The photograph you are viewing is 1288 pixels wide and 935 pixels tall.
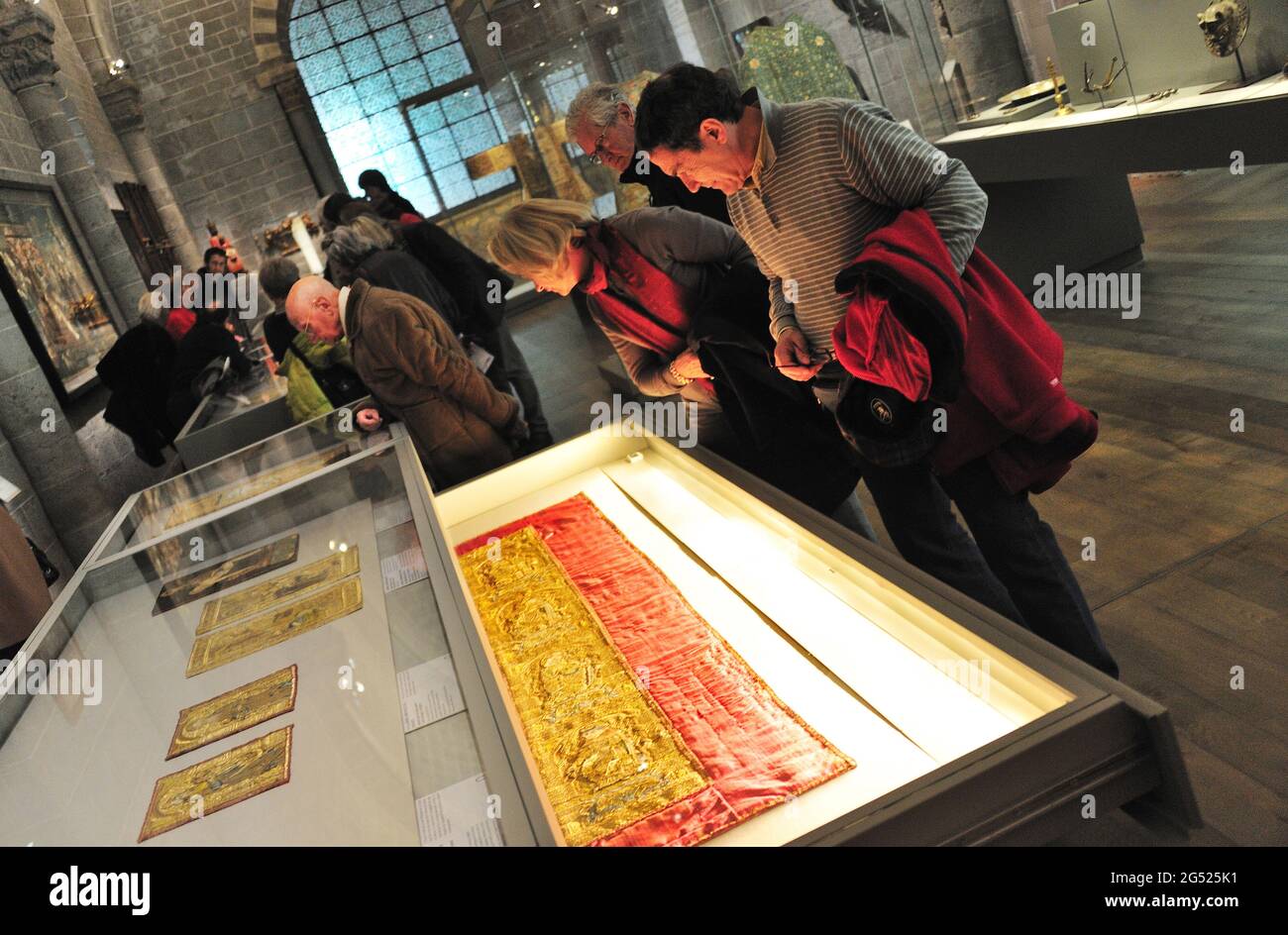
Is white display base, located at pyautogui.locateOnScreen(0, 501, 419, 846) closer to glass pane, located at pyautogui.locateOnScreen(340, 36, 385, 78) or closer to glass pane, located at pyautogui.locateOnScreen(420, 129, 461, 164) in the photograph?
glass pane, located at pyautogui.locateOnScreen(420, 129, 461, 164)

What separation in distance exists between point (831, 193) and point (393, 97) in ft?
60.2

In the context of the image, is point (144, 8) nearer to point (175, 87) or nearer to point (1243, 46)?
point (175, 87)

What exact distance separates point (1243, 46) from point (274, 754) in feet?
15.2

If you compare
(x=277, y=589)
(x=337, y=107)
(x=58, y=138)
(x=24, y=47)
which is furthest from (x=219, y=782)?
(x=337, y=107)

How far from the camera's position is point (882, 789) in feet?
6.02

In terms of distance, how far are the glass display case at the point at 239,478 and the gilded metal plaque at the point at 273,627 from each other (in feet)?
3.85

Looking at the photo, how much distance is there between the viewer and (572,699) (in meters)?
2.43

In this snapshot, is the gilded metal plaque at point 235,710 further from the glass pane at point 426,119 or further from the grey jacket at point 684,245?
the glass pane at point 426,119

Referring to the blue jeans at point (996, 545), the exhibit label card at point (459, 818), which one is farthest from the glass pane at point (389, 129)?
the exhibit label card at point (459, 818)

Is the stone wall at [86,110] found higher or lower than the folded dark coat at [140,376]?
higher

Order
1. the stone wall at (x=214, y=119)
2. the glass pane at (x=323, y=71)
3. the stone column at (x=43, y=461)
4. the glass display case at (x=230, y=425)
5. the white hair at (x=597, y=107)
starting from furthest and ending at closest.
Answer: the glass pane at (x=323, y=71)
the stone wall at (x=214, y=119)
the stone column at (x=43, y=461)
the glass display case at (x=230, y=425)
the white hair at (x=597, y=107)

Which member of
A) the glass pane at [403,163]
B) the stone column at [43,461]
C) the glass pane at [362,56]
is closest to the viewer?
the stone column at [43,461]

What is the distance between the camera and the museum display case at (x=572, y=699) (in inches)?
62.9

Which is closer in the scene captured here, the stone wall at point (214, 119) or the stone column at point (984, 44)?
the stone column at point (984, 44)
